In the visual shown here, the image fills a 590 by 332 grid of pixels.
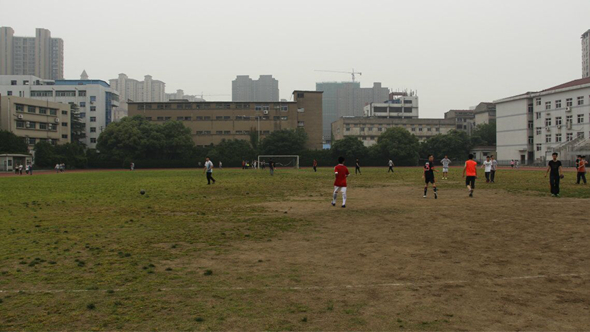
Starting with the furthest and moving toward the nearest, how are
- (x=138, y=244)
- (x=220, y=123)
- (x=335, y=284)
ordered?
(x=220, y=123)
(x=138, y=244)
(x=335, y=284)

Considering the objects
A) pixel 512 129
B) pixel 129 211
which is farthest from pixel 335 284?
pixel 512 129

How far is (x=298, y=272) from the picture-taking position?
6.75 m

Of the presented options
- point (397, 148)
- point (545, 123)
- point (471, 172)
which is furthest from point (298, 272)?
point (545, 123)

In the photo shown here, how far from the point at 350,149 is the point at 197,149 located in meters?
31.3

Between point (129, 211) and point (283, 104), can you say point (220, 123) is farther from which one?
point (129, 211)

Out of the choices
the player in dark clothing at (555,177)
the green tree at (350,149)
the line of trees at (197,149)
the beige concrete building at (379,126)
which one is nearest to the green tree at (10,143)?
the line of trees at (197,149)

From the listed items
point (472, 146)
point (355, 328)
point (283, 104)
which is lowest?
point (355, 328)

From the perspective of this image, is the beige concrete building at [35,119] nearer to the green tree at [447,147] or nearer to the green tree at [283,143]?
the green tree at [283,143]

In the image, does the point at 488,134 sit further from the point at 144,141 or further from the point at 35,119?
the point at 35,119

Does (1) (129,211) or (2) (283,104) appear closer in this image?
(1) (129,211)

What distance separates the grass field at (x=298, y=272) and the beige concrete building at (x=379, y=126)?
354ft

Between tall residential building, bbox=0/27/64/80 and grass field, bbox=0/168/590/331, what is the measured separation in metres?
189

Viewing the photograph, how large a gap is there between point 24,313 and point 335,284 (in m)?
3.86

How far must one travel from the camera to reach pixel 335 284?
20.0ft
